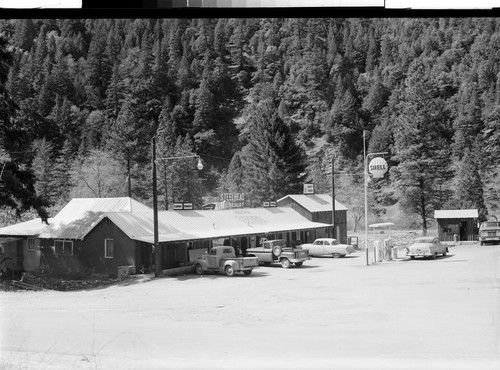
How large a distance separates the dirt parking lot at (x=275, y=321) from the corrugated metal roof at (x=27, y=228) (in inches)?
20.3

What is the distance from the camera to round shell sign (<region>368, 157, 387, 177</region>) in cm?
491

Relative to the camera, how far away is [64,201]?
4.86 metres

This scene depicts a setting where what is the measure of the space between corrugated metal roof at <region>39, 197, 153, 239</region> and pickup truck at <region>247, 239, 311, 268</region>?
3.46 ft

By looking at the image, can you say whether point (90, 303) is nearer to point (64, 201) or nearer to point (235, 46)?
point (64, 201)

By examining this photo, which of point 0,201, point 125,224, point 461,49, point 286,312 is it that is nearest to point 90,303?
point 125,224

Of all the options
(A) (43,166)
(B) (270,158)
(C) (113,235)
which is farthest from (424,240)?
(A) (43,166)

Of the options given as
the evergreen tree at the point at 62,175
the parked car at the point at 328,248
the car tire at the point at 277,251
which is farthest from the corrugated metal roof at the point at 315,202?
the evergreen tree at the point at 62,175

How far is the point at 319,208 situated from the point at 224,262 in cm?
97

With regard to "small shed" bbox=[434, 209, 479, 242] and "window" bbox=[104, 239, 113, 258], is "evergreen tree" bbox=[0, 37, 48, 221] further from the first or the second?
"small shed" bbox=[434, 209, 479, 242]

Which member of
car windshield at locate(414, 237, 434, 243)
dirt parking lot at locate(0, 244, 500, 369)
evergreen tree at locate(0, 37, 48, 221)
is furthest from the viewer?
car windshield at locate(414, 237, 434, 243)

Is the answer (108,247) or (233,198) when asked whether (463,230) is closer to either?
(233,198)

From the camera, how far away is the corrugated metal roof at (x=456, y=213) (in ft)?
15.9

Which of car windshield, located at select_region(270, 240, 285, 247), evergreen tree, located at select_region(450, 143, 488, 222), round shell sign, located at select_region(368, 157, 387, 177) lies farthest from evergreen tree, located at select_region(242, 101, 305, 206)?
evergreen tree, located at select_region(450, 143, 488, 222)

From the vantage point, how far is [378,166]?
16.1 feet
